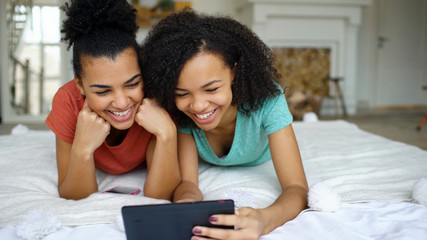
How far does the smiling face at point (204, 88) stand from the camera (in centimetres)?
98

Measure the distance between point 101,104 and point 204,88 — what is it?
34cm

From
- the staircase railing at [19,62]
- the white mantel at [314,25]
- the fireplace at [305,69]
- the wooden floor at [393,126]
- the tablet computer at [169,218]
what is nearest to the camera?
the tablet computer at [169,218]

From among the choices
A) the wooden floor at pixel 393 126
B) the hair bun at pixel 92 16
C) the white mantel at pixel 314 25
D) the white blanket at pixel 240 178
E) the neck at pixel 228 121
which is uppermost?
the white mantel at pixel 314 25

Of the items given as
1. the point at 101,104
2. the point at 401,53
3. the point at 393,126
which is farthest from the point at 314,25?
the point at 101,104

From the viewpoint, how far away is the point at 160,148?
114 centimetres

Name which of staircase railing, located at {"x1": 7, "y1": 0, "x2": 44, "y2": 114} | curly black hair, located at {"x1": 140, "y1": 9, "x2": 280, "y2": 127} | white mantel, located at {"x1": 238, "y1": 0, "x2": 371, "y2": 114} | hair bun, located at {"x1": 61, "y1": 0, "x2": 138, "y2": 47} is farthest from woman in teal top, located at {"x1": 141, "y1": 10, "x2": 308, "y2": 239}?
staircase railing, located at {"x1": 7, "y1": 0, "x2": 44, "y2": 114}

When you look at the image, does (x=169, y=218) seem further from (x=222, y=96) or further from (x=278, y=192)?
(x=278, y=192)

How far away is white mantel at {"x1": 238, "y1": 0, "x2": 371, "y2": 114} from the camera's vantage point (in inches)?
193

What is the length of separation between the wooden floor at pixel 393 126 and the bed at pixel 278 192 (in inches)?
59.5

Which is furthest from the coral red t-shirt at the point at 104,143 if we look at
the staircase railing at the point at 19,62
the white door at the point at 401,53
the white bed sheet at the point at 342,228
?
the white door at the point at 401,53

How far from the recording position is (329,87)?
525 cm

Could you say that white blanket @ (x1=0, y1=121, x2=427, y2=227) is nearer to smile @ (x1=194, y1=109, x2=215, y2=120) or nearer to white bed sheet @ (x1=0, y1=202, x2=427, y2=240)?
white bed sheet @ (x1=0, y1=202, x2=427, y2=240)

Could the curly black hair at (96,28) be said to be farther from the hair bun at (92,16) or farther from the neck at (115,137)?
the neck at (115,137)

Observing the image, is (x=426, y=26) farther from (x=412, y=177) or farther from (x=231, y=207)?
(x=231, y=207)
